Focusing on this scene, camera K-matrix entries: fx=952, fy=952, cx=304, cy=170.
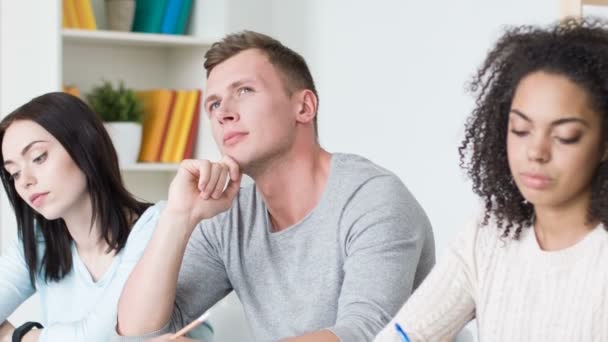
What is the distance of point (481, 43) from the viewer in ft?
8.89

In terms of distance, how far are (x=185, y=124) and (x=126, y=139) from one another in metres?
0.24

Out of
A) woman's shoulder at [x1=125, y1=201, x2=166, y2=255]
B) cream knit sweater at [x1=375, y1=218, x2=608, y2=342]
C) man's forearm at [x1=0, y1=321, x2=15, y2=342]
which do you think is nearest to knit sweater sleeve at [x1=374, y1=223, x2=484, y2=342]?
cream knit sweater at [x1=375, y1=218, x2=608, y2=342]

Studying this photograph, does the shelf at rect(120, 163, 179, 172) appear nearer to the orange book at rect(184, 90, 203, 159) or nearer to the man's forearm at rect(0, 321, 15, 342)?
the orange book at rect(184, 90, 203, 159)

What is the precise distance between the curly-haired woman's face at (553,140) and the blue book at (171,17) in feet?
8.64

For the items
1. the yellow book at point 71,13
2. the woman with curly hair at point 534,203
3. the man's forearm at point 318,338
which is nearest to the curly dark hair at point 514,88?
the woman with curly hair at point 534,203

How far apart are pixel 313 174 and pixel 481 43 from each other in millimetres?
1156

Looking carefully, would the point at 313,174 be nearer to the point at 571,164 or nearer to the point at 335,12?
the point at 571,164

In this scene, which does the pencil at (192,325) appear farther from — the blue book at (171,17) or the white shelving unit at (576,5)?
the blue book at (171,17)

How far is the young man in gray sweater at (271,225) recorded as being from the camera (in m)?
1.56

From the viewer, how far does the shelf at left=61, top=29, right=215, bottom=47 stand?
10.9 ft

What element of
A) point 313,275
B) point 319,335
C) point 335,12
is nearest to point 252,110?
point 313,275

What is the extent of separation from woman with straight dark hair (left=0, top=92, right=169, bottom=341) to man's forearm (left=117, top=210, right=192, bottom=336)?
0.24 m

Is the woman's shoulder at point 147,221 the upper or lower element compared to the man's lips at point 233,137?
lower

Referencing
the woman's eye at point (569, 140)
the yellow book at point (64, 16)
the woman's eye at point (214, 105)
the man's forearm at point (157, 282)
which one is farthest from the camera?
the yellow book at point (64, 16)
